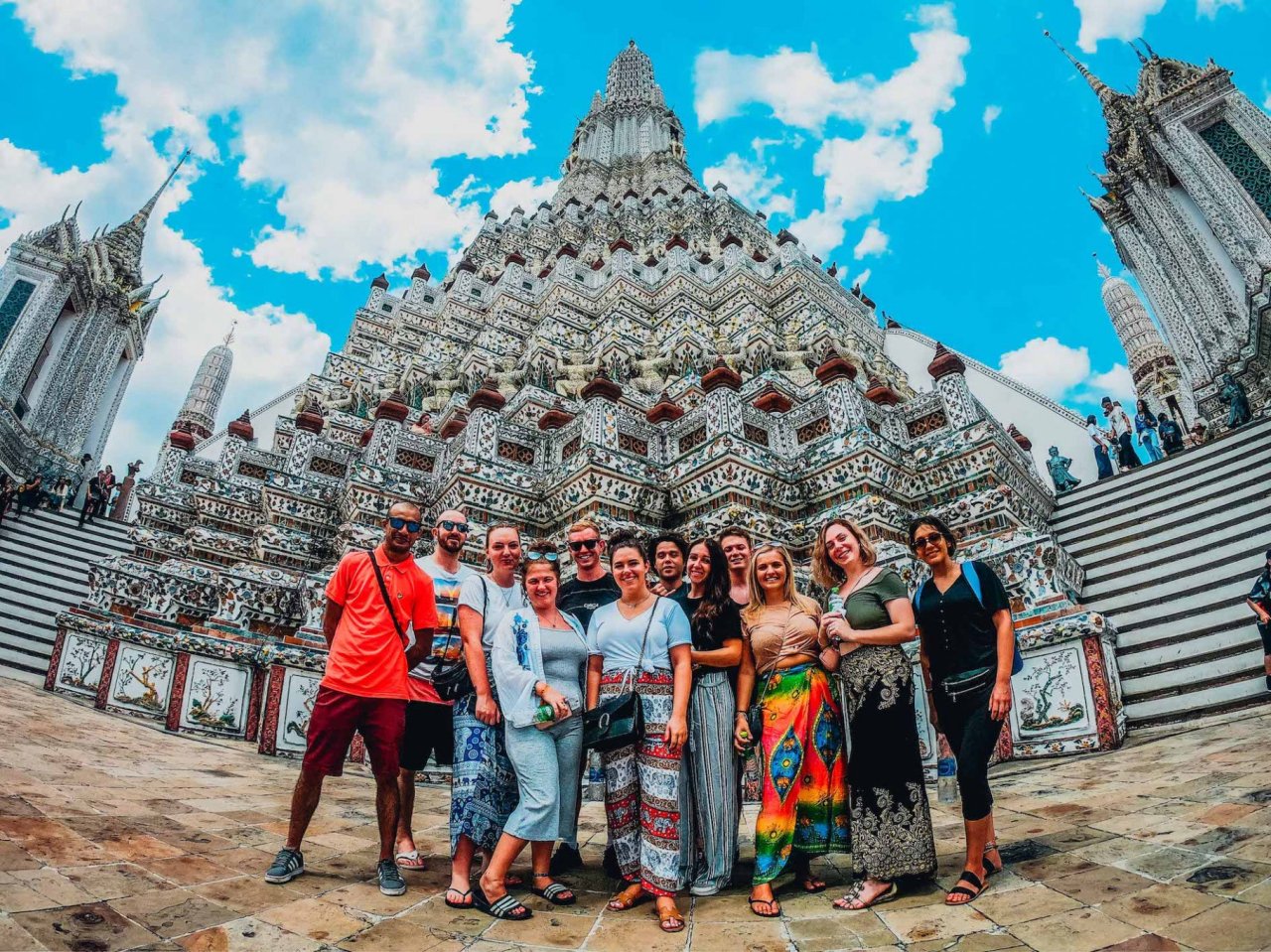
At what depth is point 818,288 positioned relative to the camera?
1905cm

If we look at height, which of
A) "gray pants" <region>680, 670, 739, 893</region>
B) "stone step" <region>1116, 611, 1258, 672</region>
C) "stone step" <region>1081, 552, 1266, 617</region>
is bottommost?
"gray pants" <region>680, 670, 739, 893</region>

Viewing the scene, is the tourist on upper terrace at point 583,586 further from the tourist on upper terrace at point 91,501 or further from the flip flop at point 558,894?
the tourist on upper terrace at point 91,501

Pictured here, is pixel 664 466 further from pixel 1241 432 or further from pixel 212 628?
pixel 1241 432

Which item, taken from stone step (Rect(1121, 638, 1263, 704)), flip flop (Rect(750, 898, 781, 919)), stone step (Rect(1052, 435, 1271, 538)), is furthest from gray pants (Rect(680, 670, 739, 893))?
stone step (Rect(1052, 435, 1271, 538))

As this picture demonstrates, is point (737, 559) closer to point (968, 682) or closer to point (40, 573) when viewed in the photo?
point (968, 682)

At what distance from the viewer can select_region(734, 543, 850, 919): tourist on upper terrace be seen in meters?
2.96

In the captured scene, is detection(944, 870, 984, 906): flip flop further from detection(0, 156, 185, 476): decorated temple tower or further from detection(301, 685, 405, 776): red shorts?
detection(0, 156, 185, 476): decorated temple tower

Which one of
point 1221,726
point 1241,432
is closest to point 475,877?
point 1221,726

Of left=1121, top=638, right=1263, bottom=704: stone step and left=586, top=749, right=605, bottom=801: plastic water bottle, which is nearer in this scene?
left=586, top=749, right=605, bottom=801: plastic water bottle

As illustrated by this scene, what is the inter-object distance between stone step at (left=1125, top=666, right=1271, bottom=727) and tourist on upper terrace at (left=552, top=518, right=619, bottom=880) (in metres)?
4.88

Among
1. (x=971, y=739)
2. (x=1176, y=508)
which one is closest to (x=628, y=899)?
(x=971, y=739)

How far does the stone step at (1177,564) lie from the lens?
23.7ft

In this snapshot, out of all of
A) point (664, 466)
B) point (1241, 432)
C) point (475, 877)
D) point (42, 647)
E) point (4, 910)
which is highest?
point (1241, 432)

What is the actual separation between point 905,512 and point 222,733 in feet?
25.7
